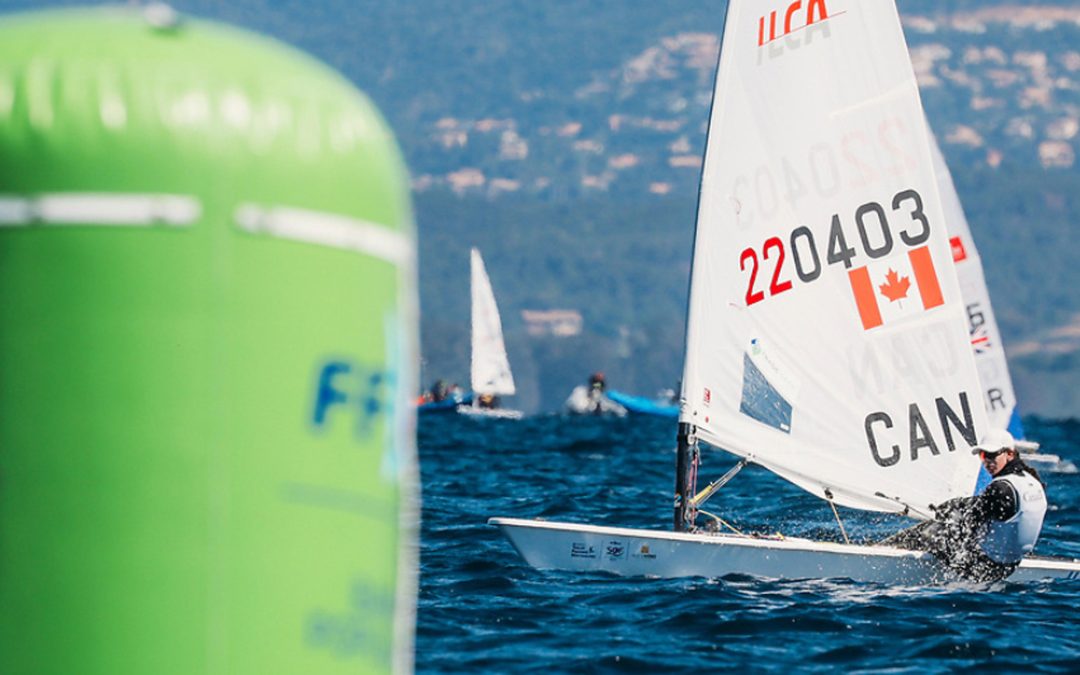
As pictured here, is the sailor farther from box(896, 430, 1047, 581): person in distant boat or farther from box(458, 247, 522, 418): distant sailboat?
box(896, 430, 1047, 581): person in distant boat

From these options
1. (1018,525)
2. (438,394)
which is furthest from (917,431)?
(438,394)

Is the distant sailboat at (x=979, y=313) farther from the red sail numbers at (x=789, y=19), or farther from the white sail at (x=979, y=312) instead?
the red sail numbers at (x=789, y=19)

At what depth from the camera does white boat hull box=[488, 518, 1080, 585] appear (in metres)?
13.2

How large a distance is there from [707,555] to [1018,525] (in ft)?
6.96

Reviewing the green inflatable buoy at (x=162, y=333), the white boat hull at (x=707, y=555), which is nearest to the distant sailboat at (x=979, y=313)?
the white boat hull at (x=707, y=555)

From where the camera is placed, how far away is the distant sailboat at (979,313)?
75.6 feet

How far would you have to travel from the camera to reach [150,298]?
12.7 ft

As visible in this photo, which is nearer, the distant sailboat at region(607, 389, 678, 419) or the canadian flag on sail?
the canadian flag on sail

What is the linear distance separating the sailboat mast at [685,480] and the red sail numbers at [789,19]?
293cm

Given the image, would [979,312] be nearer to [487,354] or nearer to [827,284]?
[827,284]

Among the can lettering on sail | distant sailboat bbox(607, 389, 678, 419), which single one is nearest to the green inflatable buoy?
the can lettering on sail

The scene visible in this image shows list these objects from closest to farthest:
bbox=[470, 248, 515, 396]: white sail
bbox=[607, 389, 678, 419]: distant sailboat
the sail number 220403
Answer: the sail number 220403, bbox=[470, 248, 515, 396]: white sail, bbox=[607, 389, 678, 419]: distant sailboat

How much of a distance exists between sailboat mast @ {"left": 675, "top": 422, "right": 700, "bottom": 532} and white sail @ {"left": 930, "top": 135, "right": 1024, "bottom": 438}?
388 inches

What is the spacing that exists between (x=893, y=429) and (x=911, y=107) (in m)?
2.44
